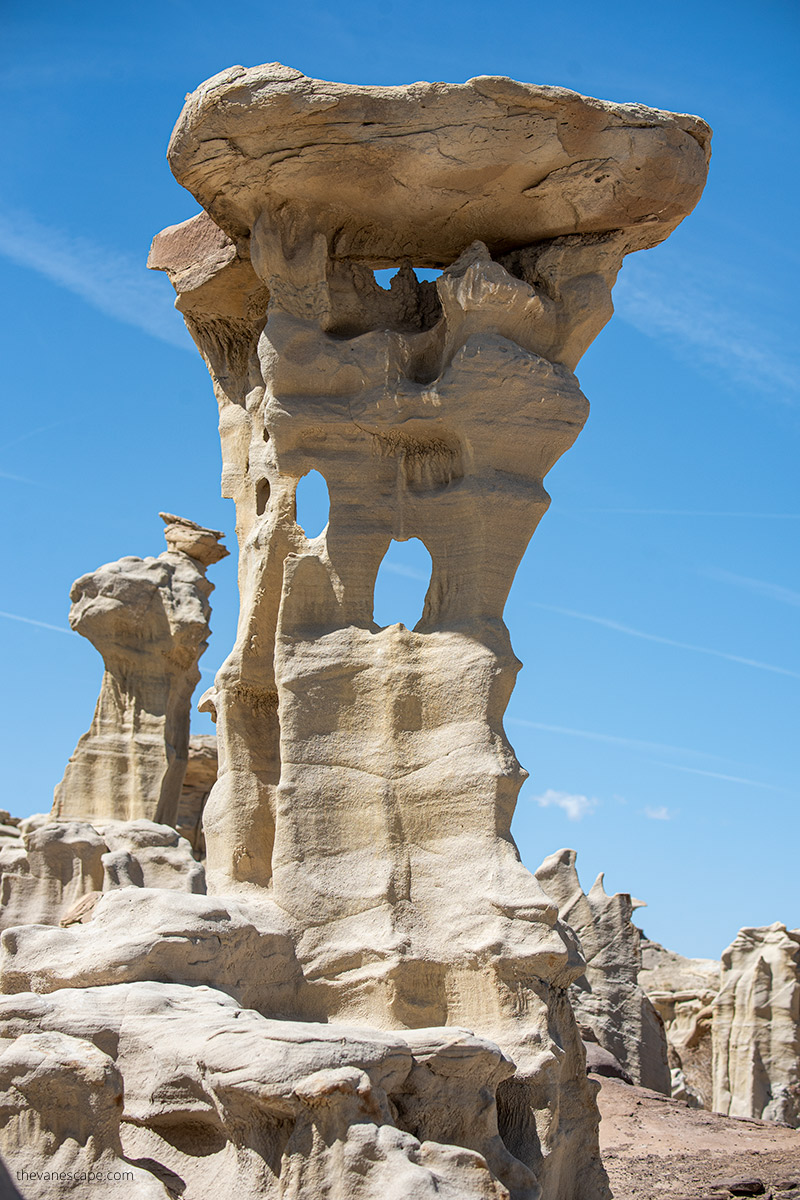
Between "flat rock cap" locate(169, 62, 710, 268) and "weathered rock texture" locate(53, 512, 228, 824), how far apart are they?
383 inches

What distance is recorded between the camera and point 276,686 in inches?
320

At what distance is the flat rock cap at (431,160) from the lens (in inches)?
297

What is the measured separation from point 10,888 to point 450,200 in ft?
26.2

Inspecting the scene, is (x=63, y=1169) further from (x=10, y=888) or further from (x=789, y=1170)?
(x=10, y=888)

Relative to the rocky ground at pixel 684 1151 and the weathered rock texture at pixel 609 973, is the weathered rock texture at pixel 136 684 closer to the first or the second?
the weathered rock texture at pixel 609 973

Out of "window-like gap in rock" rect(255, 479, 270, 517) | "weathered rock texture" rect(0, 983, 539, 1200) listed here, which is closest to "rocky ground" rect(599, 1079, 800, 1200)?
"weathered rock texture" rect(0, 983, 539, 1200)

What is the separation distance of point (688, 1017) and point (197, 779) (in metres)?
8.97

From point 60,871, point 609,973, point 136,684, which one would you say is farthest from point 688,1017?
point 60,871

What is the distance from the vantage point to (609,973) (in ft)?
47.2

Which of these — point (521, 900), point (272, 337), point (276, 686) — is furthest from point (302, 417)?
point (521, 900)

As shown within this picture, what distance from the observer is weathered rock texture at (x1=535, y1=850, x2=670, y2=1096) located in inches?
558

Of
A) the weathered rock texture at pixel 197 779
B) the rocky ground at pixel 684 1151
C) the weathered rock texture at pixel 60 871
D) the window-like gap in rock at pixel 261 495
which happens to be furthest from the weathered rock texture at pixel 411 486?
the weathered rock texture at pixel 197 779

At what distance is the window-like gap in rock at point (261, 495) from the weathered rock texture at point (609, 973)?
684 cm

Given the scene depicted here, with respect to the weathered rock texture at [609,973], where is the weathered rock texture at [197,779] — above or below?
above
